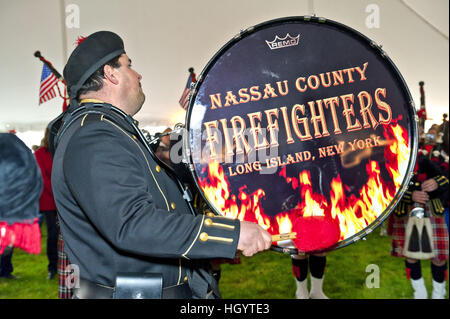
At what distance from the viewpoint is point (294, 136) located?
4.97 ft

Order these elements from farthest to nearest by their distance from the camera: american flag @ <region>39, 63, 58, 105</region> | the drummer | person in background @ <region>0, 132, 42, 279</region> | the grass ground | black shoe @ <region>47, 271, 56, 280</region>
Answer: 1. black shoe @ <region>47, 271, 56, 280</region>
2. the grass ground
3. american flag @ <region>39, 63, 58, 105</region>
4. person in background @ <region>0, 132, 42, 279</region>
5. the drummer

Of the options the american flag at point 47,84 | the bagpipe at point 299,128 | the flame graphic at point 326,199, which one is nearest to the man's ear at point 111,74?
the bagpipe at point 299,128

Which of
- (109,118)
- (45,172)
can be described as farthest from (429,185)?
(45,172)

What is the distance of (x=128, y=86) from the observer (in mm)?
1564

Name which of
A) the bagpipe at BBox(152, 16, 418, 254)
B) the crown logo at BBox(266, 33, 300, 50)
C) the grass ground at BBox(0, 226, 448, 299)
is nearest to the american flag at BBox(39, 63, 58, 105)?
the grass ground at BBox(0, 226, 448, 299)

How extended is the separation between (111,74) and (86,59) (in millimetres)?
100

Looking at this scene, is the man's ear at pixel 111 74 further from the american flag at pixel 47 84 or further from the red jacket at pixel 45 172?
the red jacket at pixel 45 172

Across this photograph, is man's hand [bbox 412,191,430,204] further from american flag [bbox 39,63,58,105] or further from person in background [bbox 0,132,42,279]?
american flag [bbox 39,63,58,105]

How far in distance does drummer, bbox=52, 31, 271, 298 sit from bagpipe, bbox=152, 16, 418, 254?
0.68 ft

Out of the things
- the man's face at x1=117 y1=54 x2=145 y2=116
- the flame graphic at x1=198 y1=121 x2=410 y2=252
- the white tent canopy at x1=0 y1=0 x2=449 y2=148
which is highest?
the white tent canopy at x1=0 y1=0 x2=449 y2=148

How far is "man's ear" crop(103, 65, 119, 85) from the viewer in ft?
5.02

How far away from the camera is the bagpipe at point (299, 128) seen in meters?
1.47

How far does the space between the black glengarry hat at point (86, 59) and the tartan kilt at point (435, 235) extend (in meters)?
3.33

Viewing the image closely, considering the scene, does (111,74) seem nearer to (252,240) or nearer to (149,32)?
(252,240)
